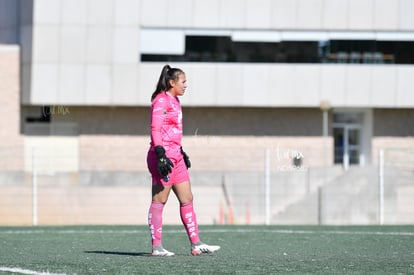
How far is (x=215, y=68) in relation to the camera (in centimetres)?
4131

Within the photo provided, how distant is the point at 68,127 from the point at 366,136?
39.8 ft

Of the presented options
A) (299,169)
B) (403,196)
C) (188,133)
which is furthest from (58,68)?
(403,196)

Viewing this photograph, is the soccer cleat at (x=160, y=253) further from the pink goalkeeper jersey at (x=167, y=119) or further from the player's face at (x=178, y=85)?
the player's face at (x=178, y=85)

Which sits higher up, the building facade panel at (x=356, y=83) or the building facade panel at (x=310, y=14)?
the building facade panel at (x=310, y=14)

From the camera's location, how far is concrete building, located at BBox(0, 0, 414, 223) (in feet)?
133

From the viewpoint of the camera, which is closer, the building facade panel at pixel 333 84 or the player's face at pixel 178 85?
the player's face at pixel 178 85

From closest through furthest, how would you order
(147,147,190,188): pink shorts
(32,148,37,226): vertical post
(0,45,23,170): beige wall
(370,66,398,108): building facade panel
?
(147,147,190,188): pink shorts
(32,148,37,226): vertical post
(0,45,23,170): beige wall
(370,66,398,108): building facade panel

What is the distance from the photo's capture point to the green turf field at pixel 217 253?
8359 millimetres

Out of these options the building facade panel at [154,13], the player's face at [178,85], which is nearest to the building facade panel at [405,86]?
the building facade panel at [154,13]

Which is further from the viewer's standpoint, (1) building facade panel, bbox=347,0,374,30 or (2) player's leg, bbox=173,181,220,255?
(1) building facade panel, bbox=347,0,374,30

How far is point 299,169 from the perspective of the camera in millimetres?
33656

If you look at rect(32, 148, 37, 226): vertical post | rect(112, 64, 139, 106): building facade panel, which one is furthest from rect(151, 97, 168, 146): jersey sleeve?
rect(112, 64, 139, 106): building facade panel

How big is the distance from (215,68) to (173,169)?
31204 millimetres

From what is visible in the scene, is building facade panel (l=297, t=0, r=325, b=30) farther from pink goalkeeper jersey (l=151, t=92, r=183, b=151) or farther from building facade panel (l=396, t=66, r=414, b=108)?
pink goalkeeper jersey (l=151, t=92, r=183, b=151)
